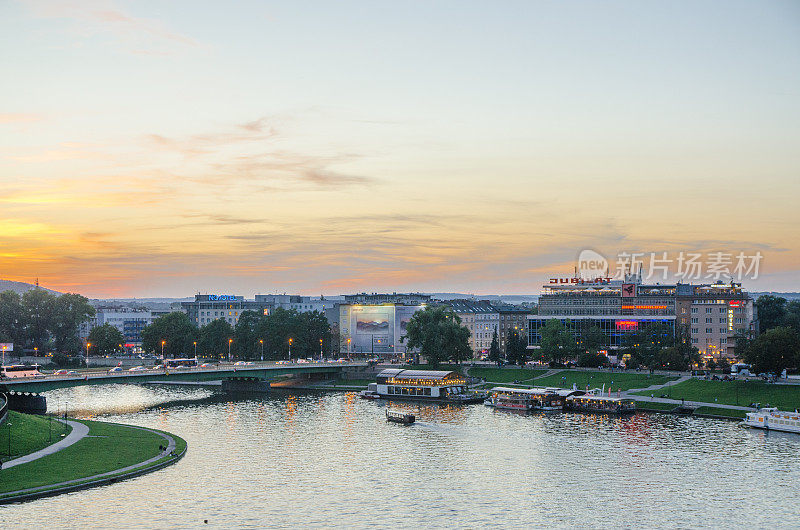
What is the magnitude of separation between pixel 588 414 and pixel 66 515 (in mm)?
80633

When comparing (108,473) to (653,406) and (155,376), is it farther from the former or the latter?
(653,406)

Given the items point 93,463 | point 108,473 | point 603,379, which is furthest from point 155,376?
point 603,379

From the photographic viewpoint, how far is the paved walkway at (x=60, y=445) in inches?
3060

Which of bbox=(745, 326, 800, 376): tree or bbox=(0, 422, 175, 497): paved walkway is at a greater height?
bbox=(745, 326, 800, 376): tree

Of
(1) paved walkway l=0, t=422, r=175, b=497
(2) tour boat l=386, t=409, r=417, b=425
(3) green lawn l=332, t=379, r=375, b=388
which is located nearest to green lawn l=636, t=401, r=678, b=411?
(2) tour boat l=386, t=409, r=417, b=425

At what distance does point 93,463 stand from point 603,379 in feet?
318

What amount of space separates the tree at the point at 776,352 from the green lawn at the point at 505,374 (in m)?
41.8

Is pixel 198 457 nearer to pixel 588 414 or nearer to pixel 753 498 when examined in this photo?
pixel 753 498

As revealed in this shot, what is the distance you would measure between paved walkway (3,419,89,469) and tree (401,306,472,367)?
86358 millimetres

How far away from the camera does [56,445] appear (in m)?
87.0

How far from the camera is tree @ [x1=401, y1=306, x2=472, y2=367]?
587 feet

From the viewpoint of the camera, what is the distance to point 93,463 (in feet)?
257

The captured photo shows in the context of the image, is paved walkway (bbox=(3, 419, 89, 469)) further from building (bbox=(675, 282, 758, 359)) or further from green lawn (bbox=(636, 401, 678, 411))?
building (bbox=(675, 282, 758, 359))

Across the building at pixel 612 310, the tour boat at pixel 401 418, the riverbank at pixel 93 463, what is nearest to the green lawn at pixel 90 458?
the riverbank at pixel 93 463
